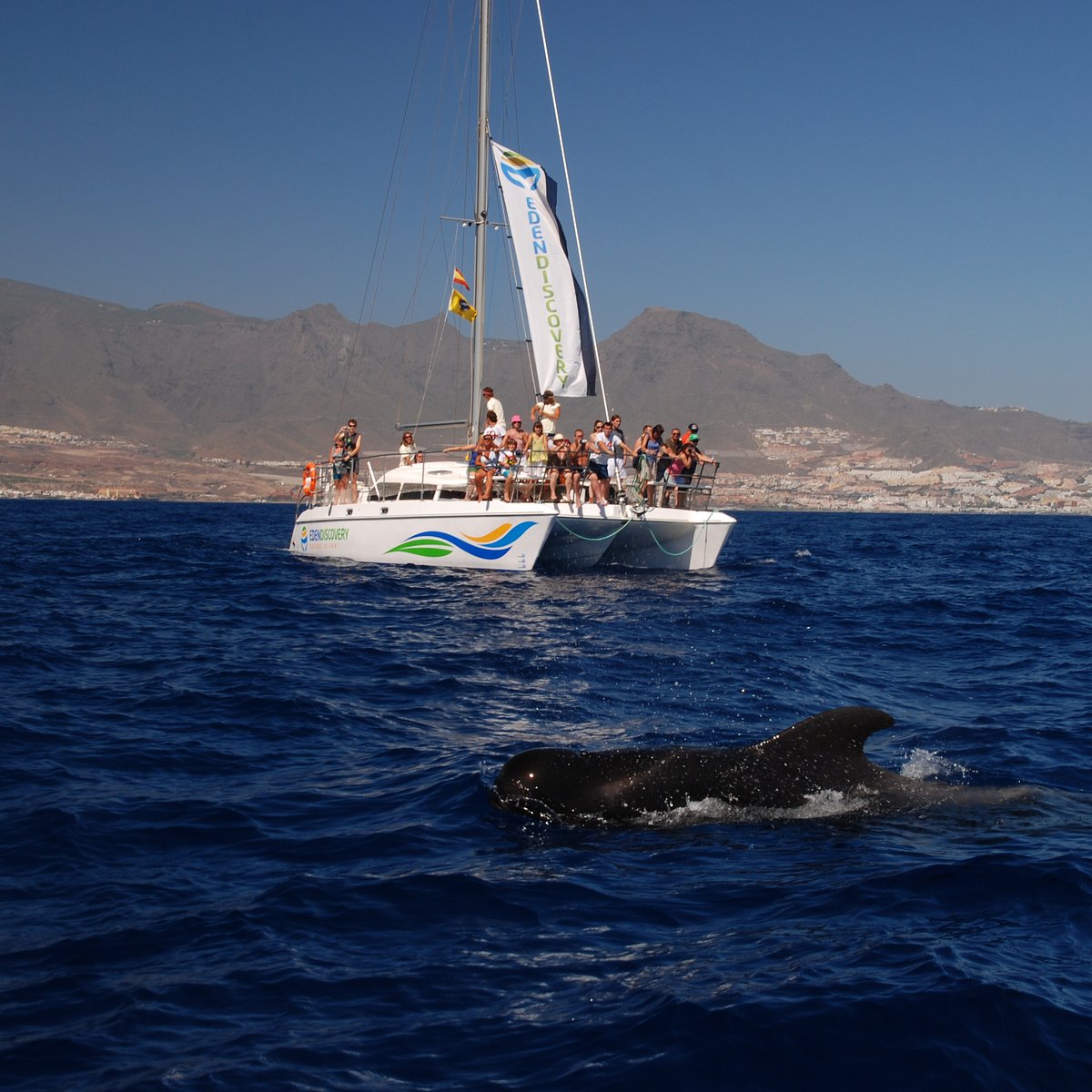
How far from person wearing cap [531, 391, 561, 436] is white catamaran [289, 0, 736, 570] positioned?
1545 mm

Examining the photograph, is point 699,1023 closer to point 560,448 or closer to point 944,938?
point 944,938

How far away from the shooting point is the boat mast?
27141mm

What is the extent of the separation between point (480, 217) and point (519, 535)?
343 inches

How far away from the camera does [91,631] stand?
16.0 meters

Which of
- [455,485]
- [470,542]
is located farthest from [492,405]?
[470,542]

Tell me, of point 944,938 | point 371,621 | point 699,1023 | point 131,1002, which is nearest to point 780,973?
point 699,1023

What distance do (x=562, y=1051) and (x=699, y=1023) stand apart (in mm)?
629

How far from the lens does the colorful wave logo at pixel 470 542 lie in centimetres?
2369

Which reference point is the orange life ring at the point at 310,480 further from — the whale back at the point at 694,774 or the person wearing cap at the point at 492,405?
the whale back at the point at 694,774

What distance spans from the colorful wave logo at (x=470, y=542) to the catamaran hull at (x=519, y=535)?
19 millimetres

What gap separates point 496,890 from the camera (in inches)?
251

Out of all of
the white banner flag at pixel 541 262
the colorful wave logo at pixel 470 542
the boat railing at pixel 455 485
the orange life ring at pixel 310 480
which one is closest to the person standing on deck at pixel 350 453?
the boat railing at pixel 455 485

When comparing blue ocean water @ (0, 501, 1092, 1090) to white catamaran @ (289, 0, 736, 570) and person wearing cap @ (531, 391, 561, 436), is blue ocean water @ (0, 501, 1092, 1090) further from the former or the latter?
person wearing cap @ (531, 391, 561, 436)

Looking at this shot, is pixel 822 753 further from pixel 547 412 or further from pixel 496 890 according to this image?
pixel 547 412
